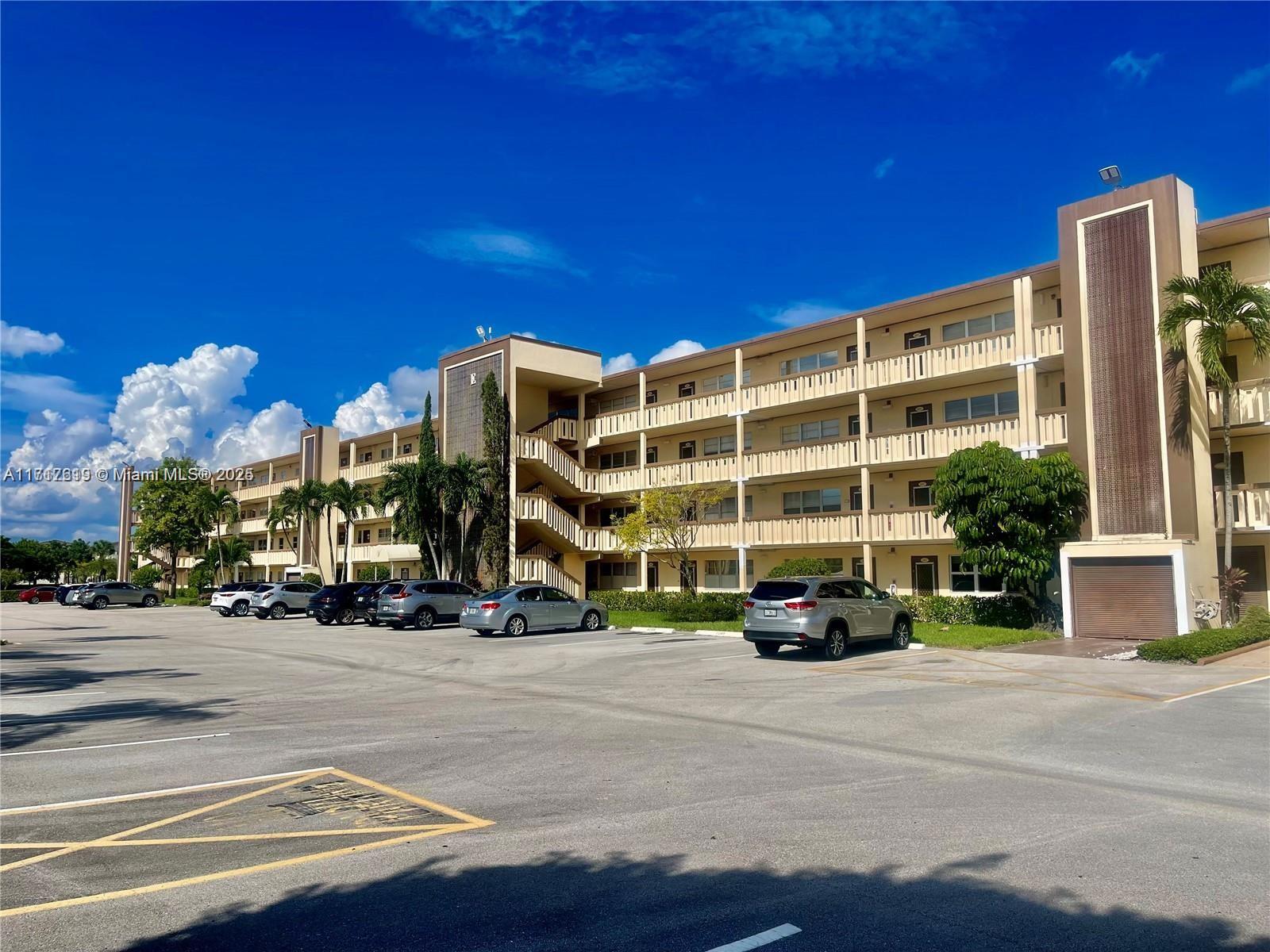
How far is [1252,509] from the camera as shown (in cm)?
2534

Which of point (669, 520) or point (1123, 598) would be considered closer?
point (1123, 598)

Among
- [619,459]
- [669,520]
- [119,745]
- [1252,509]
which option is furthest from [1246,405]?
[119,745]

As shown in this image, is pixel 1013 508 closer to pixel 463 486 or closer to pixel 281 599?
pixel 463 486

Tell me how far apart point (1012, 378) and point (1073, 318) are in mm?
3904

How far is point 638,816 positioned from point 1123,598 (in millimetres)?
21896

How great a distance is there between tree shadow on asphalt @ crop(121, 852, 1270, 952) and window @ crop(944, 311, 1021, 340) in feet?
90.2

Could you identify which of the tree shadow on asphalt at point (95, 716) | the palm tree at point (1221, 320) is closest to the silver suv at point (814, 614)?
the palm tree at point (1221, 320)

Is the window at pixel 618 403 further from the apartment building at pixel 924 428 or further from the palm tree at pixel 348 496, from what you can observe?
the palm tree at pixel 348 496

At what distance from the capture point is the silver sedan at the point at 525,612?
91.8ft

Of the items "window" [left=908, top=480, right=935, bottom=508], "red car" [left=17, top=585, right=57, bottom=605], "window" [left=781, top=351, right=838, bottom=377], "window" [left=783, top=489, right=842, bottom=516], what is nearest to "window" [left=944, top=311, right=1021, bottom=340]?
"window" [left=781, top=351, right=838, bottom=377]

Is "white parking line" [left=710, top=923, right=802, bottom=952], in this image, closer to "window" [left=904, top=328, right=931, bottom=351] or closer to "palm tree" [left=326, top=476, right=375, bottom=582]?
"window" [left=904, top=328, right=931, bottom=351]

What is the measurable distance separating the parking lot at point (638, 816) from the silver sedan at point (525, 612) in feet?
38.3

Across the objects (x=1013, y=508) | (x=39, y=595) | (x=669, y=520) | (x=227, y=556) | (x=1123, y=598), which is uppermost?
(x=669, y=520)

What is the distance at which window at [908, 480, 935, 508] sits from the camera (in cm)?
3366
